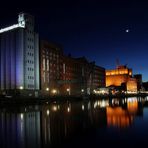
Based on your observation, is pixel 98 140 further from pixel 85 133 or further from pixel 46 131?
pixel 46 131

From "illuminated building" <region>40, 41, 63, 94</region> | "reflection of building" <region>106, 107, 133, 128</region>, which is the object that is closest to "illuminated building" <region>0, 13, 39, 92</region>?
"illuminated building" <region>40, 41, 63, 94</region>

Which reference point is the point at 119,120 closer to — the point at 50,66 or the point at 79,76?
the point at 50,66

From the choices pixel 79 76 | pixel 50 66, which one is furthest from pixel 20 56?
pixel 79 76

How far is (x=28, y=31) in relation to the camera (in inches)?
3895

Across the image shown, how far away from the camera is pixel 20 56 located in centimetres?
9469

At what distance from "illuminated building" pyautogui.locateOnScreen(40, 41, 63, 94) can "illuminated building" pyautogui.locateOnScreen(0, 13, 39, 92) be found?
548 cm

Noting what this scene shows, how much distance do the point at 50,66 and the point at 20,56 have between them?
22.1 metres

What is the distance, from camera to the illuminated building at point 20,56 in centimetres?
9481

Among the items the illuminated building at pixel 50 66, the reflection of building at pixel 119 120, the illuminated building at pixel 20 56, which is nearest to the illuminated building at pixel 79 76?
the illuminated building at pixel 50 66

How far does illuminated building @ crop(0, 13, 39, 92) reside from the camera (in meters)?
94.8

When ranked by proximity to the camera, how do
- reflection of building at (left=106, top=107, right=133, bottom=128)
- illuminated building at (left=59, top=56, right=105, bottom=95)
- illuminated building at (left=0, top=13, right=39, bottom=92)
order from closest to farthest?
reflection of building at (left=106, top=107, right=133, bottom=128) < illuminated building at (left=0, top=13, right=39, bottom=92) < illuminated building at (left=59, top=56, right=105, bottom=95)

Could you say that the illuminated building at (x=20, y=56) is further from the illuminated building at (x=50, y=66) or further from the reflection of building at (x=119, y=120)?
the reflection of building at (x=119, y=120)

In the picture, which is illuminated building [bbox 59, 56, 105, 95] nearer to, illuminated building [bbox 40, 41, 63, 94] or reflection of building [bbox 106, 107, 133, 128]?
illuminated building [bbox 40, 41, 63, 94]

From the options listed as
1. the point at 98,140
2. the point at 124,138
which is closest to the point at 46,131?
the point at 98,140
